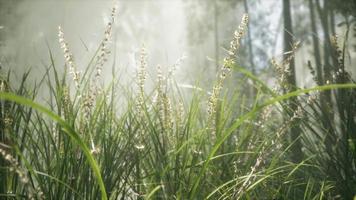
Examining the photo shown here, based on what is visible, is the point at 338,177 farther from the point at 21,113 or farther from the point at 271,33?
the point at 271,33

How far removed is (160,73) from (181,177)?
411mm

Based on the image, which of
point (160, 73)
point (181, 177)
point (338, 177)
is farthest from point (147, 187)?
point (338, 177)

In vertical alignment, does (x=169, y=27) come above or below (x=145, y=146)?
above

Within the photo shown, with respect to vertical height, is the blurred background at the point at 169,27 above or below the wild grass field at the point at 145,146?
above

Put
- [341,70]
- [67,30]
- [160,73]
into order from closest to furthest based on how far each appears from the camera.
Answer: [160,73]
[341,70]
[67,30]

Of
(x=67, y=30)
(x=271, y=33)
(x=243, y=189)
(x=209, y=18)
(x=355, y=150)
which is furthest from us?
(x=67, y=30)

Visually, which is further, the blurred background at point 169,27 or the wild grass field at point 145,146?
the blurred background at point 169,27

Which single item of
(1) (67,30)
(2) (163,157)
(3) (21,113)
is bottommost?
(2) (163,157)

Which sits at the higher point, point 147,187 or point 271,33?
point 271,33

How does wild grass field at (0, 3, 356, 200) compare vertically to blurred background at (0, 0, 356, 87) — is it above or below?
below

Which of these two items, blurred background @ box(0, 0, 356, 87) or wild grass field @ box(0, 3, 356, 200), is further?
blurred background @ box(0, 0, 356, 87)

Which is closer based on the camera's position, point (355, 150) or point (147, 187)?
point (355, 150)

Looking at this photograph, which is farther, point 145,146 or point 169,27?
point 169,27

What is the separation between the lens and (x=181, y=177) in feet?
5.58
